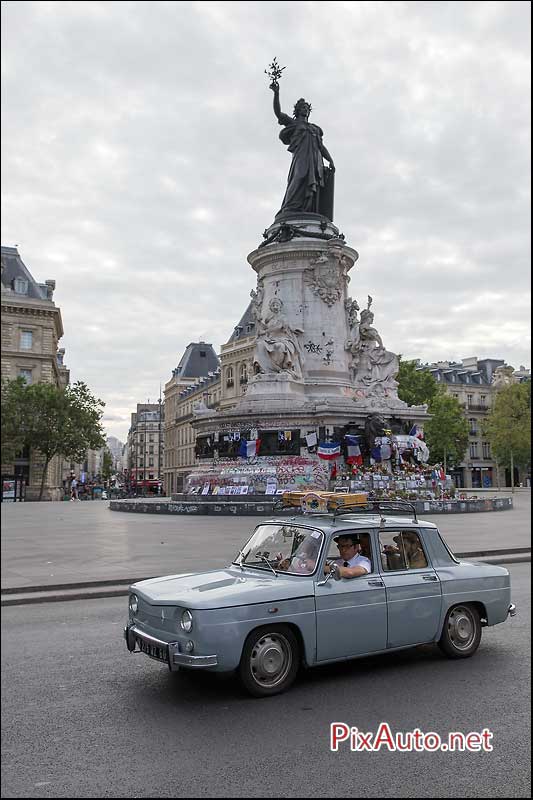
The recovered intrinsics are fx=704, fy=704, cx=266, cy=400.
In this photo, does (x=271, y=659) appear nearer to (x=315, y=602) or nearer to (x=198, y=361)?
(x=315, y=602)

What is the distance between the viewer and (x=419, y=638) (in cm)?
697

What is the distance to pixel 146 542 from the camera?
57.4 feet

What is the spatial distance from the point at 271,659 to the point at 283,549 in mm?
1285

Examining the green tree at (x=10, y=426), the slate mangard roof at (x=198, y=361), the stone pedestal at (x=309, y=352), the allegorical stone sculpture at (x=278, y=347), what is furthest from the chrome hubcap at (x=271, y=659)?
the slate mangard roof at (x=198, y=361)

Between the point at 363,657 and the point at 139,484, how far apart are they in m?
79.4

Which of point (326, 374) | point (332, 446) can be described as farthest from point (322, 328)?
point (332, 446)

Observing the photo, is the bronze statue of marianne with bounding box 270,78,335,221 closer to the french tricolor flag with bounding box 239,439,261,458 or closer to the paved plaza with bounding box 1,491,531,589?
the french tricolor flag with bounding box 239,439,261,458

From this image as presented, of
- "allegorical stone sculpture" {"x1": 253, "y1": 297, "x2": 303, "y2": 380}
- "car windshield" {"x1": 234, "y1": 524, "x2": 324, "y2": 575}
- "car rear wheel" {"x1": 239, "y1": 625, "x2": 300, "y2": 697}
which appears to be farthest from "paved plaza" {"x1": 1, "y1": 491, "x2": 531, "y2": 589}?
"allegorical stone sculpture" {"x1": 253, "y1": 297, "x2": 303, "y2": 380}

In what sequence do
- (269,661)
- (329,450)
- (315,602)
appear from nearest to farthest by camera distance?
(269,661), (315,602), (329,450)

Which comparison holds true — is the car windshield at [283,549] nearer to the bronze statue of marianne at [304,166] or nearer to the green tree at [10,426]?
the green tree at [10,426]

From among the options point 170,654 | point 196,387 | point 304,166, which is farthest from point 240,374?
point 170,654

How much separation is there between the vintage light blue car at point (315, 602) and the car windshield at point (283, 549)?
0.5 inches

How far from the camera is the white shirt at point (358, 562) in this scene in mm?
6875

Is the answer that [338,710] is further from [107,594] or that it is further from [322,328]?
[322,328]
